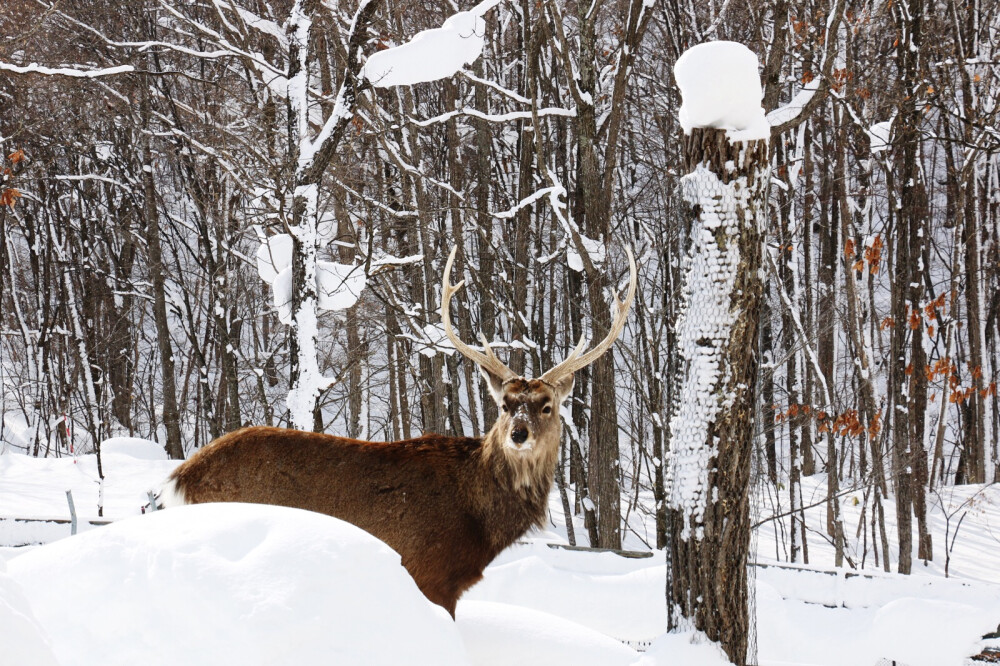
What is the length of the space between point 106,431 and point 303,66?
38.3ft

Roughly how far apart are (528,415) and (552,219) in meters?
8.42

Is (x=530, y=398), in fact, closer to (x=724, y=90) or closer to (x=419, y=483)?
(x=419, y=483)

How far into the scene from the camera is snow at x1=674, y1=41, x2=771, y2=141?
3666 mm

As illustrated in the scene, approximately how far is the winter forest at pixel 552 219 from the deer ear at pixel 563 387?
2.34ft

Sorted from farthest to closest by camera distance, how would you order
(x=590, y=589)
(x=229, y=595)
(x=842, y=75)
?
(x=842, y=75) < (x=590, y=589) < (x=229, y=595)

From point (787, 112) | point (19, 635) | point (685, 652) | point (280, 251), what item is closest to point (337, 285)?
point (280, 251)

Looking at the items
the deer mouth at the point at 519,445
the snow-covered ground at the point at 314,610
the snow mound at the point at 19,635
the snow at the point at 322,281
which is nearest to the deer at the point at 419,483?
the deer mouth at the point at 519,445

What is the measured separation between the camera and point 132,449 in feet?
45.7

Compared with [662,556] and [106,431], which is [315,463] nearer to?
[662,556]

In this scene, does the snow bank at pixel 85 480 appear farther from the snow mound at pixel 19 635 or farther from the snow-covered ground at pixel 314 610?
the snow mound at pixel 19 635

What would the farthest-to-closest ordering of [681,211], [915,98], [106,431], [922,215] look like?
[106,431] → [922,215] → [915,98] → [681,211]

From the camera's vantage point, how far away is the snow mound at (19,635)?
173 centimetres

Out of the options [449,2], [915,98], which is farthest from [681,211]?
[449,2]

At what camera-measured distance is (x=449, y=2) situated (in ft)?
39.4
